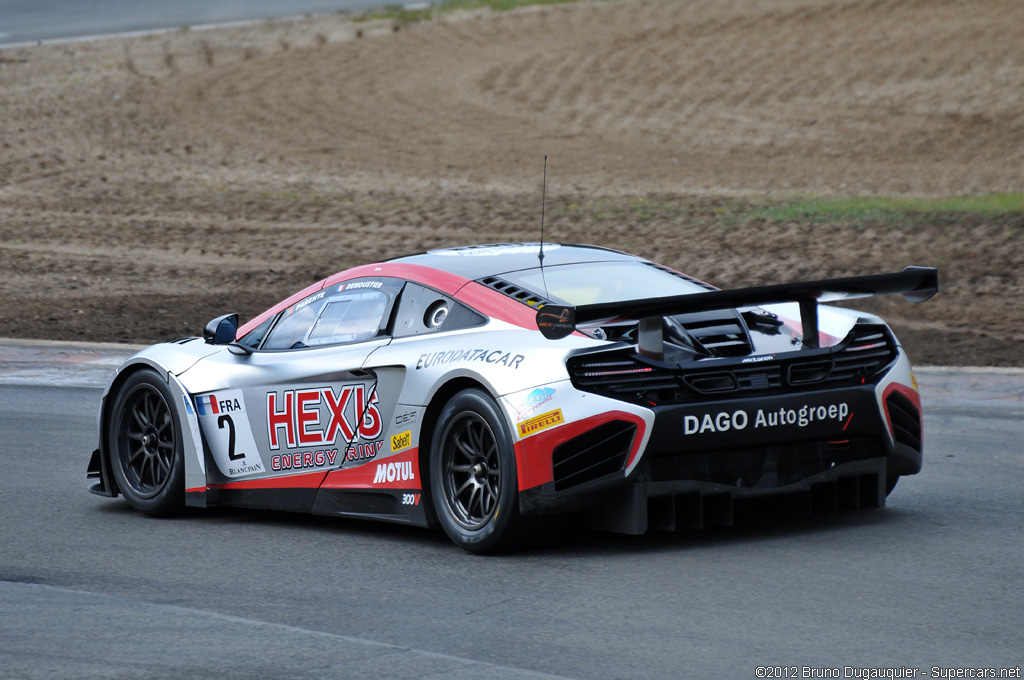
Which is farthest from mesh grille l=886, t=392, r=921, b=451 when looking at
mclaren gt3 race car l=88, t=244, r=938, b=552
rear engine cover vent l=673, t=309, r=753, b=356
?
rear engine cover vent l=673, t=309, r=753, b=356

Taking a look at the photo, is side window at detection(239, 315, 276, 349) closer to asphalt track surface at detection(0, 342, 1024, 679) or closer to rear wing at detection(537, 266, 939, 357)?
asphalt track surface at detection(0, 342, 1024, 679)

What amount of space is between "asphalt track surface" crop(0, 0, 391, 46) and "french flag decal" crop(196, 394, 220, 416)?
81.7 feet

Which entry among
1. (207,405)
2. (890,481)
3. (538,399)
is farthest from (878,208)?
(538,399)

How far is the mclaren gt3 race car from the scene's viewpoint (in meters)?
5.98

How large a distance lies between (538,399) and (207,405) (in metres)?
2.18

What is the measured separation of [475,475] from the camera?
6.27 m

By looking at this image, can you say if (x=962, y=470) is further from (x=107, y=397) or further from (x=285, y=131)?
(x=285, y=131)

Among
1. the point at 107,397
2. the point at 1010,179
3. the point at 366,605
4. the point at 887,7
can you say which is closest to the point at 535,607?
the point at 366,605

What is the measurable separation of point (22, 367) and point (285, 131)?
1233cm

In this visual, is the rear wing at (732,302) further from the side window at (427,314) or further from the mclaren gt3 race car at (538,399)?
the side window at (427,314)

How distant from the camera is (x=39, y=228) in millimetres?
20422

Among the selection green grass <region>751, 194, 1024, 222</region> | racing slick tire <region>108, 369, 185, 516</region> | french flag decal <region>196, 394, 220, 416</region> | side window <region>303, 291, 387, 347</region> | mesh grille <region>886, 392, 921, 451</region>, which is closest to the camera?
mesh grille <region>886, 392, 921, 451</region>

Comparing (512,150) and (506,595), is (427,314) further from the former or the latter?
(512,150)

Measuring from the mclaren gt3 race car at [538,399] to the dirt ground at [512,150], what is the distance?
19.7ft
